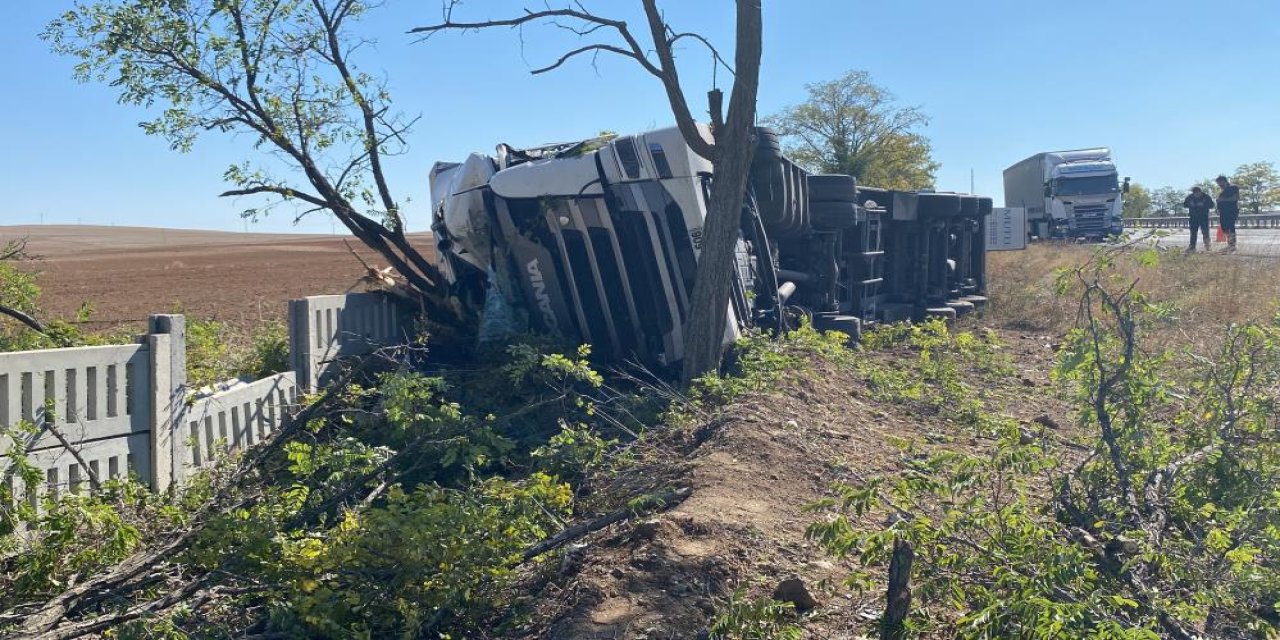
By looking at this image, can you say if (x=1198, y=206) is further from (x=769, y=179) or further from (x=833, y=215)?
(x=769, y=179)

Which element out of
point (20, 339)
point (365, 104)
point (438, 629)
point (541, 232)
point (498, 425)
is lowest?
point (438, 629)

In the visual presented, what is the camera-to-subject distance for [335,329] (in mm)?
8781

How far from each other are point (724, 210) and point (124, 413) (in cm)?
398

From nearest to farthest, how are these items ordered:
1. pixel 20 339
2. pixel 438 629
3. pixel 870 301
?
1. pixel 438 629
2. pixel 20 339
3. pixel 870 301

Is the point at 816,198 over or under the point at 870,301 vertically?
over

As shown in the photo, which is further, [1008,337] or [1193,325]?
[1008,337]

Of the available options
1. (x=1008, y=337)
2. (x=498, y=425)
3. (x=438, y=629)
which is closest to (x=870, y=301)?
(x=1008, y=337)

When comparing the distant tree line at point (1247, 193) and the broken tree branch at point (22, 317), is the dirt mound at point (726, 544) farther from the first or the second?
the distant tree line at point (1247, 193)

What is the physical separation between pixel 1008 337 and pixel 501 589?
33.9 ft

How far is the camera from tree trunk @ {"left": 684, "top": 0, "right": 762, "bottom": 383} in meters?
7.61

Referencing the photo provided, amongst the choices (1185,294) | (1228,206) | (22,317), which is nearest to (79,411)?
(22,317)

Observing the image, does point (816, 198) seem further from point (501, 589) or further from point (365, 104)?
point (501, 589)

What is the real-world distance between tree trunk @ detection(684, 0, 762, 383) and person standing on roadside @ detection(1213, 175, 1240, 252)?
58.9 ft

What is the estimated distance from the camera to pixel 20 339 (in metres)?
7.93
